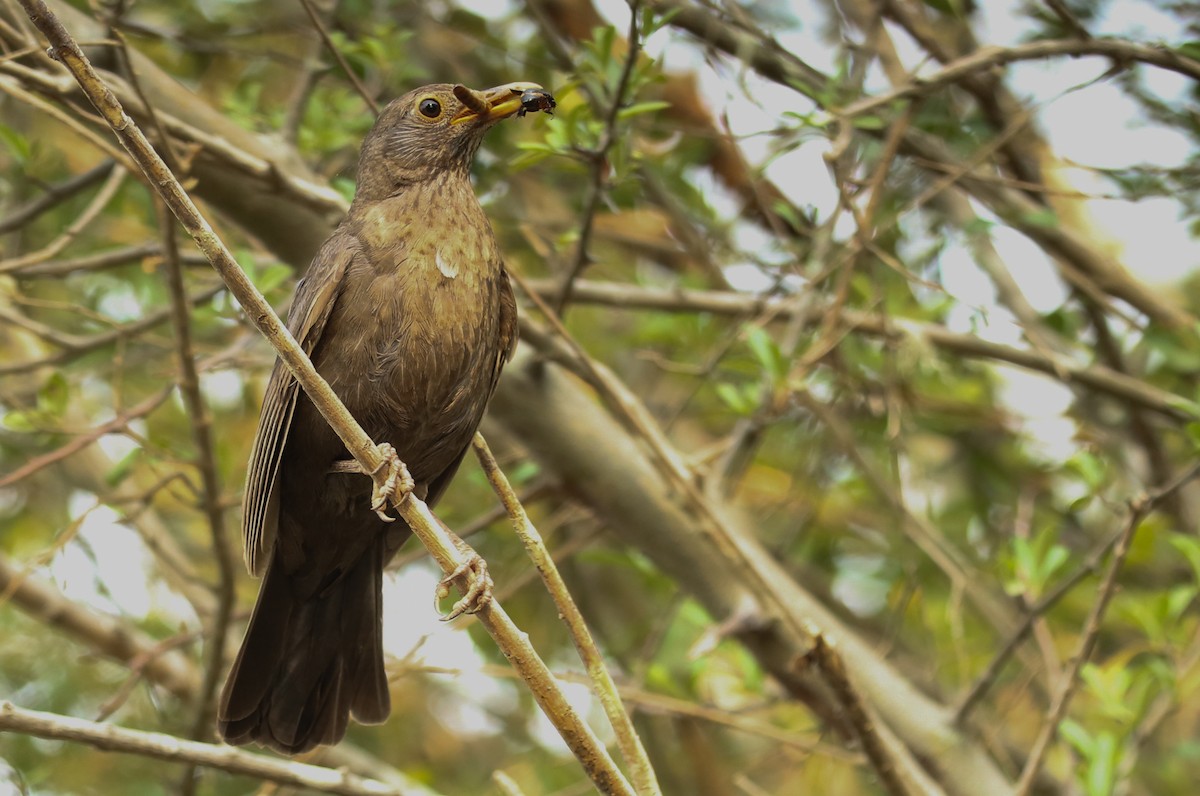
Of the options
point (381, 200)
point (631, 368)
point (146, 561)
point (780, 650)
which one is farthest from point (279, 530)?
point (631, 368)

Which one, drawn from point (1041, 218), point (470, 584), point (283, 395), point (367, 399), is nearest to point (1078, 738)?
point (1041, 218)

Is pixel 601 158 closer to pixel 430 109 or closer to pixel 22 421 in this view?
pixel 430 109

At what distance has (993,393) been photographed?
19.4ft

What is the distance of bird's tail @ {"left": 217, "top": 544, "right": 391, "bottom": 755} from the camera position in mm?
3383

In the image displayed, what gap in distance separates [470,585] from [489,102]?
1368 mm

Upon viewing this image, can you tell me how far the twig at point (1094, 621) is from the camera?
10.7 feet

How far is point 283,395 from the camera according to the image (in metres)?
3.19

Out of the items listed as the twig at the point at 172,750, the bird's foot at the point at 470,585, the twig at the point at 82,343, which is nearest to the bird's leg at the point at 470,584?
the bird's foot at the point at 470,585

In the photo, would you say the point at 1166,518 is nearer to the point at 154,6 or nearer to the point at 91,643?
the point at 91,643

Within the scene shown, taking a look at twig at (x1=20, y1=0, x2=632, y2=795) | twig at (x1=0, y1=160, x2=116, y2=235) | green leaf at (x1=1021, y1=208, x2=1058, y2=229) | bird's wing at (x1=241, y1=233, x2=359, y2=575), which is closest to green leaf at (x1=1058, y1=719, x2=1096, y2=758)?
green leaf at (x1=1021, y1=208, x2=1058, y2=229)

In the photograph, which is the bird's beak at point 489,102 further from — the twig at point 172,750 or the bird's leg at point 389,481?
the twig at point 172,750

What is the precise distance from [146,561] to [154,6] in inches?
90.5

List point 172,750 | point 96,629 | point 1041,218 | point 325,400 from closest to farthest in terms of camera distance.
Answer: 1. point 325,400
2. point 172,750
3. point 1041,218
4. point 96,629

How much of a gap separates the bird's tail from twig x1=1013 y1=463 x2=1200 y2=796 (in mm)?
1709
